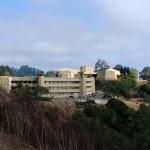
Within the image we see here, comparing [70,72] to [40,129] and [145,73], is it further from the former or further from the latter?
[40,129]

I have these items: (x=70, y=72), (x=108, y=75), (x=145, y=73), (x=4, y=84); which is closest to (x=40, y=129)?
(x=4, y=84)

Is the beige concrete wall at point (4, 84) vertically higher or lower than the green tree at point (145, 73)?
lower

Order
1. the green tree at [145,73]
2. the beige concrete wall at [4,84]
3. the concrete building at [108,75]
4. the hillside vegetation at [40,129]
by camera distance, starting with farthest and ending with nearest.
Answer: the green tree at [145,73]
the concrete building at [108,75]
the beige concrete wall at [4,84]
the hillside vegetation at [40,129]

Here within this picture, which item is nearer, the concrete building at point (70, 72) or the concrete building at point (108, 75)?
the concrete building at point (70, 72)

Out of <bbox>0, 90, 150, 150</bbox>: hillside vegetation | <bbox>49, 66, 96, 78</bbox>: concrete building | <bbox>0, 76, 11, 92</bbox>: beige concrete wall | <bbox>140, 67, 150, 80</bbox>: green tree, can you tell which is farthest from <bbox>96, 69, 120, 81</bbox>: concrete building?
<bbox>0, 90, 150, 150</bbox>: hillside vegetation

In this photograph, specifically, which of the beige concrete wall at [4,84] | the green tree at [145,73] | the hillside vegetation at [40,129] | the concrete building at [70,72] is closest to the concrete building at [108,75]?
the concrete building at [70,72]

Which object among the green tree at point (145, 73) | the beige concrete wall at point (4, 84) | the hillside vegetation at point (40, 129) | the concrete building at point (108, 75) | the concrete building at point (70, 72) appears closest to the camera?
the hillside vegetation at point (40, 129)

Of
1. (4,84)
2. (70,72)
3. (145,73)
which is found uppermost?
(145,73)

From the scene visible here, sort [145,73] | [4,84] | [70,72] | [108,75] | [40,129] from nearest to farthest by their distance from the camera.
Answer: [40,129] < [4,84] < [108,75] < [70,72] < [145,73]

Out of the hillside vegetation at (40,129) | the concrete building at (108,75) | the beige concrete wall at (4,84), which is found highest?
the concrete building at (108,75)

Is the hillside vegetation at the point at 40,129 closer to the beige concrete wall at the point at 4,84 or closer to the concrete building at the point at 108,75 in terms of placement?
the beige concrete wall at the point at 4,84

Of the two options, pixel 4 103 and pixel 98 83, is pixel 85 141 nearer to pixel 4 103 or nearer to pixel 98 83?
pixel 4 103

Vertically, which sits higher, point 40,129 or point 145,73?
point 145,73

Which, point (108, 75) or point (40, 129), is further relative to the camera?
point (108, 75)
